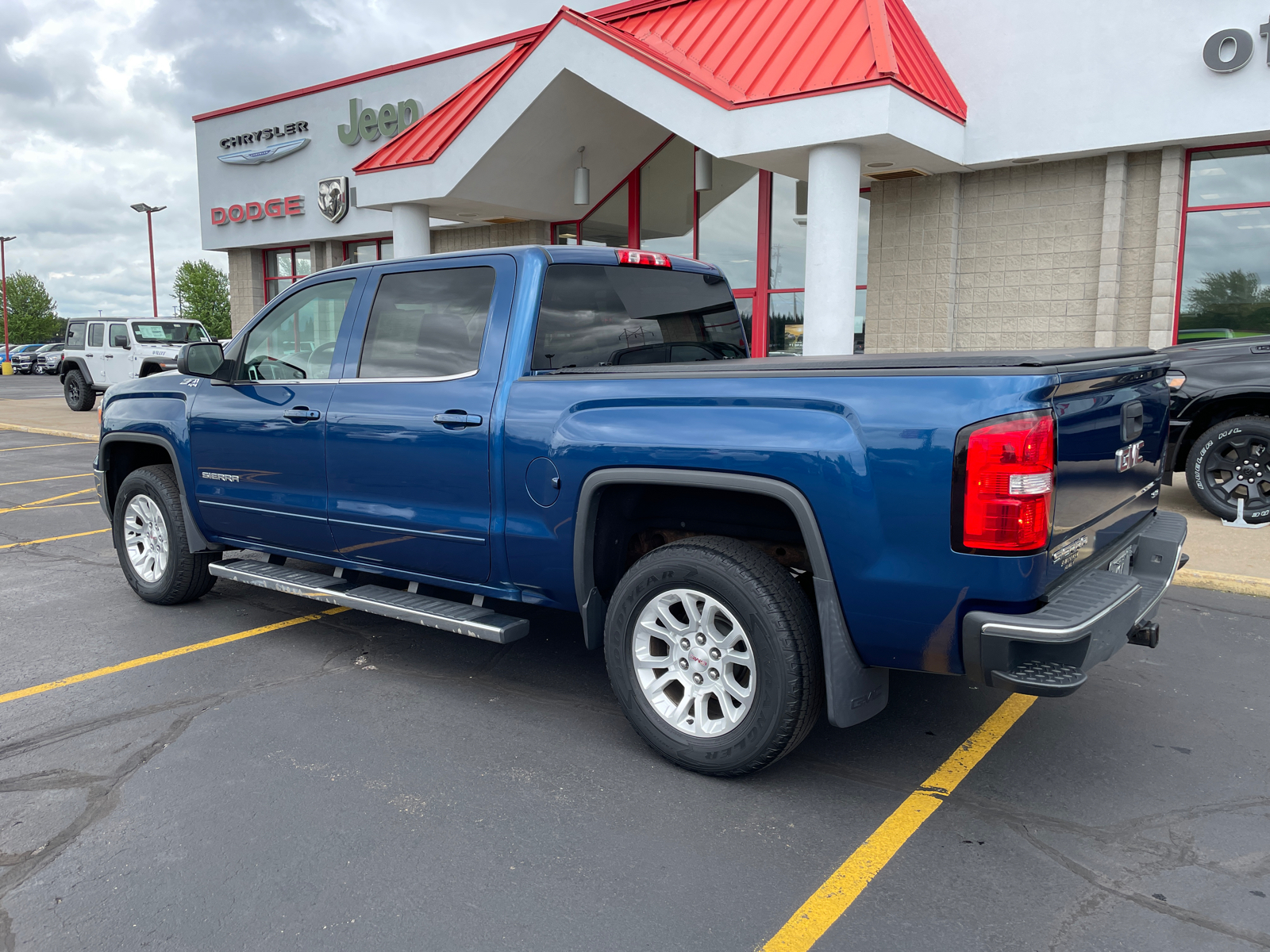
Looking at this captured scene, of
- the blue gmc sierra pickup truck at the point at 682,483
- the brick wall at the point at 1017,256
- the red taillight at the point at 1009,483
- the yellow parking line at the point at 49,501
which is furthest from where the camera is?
the brick wall at the point at 1017,256

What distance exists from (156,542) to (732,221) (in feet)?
33.5

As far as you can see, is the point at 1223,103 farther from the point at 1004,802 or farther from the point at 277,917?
the point at 277,917

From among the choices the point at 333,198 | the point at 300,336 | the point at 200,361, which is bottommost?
the point at 200,361

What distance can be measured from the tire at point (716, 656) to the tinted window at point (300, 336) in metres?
2.20

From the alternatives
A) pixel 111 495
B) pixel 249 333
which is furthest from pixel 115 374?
pixel 249 333

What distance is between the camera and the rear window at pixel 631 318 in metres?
4.26

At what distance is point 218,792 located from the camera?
3465mm

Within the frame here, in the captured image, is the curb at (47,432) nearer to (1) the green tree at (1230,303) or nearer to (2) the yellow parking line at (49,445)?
(2) the yellow parking line at (49,445)

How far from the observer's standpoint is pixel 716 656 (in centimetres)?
350

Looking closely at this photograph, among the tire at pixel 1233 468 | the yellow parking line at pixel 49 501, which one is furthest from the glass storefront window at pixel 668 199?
the tire at pixel 1233 468

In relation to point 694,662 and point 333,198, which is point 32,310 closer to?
point 333,198

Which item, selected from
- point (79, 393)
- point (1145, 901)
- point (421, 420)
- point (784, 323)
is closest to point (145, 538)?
point (421, 420)

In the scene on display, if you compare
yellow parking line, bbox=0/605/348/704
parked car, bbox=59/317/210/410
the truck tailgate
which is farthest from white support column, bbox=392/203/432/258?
the truck tailgate

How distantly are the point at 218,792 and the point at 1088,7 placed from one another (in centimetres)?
1188
